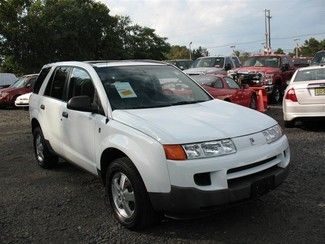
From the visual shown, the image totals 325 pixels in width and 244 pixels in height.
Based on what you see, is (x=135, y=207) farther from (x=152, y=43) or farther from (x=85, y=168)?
(x=152, y=43)

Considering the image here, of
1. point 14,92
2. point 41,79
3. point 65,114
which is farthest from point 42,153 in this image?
point 14,92

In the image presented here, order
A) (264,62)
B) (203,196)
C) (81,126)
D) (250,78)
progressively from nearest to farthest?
(203,196), (81,126), (250,78), (264,62)

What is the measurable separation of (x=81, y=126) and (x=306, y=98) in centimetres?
582

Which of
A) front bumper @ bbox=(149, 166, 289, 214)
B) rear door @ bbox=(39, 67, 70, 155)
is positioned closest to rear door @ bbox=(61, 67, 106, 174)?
Result: rear door @ bbox=(39, 67, 70, 155)

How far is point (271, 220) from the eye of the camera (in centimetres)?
476

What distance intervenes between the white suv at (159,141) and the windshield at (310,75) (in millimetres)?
5029

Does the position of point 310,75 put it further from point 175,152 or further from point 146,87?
point 175,152

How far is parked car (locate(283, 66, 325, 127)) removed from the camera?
9531mm

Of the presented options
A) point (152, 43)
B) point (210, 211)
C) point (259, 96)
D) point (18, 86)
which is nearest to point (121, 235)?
point (210, 211)

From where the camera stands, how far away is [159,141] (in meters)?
4.16

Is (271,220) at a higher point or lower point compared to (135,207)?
lower

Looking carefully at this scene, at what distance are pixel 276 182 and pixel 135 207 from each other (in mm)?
1408

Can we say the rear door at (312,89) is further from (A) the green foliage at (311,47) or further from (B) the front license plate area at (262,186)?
(A) the green foliage at (311,47)

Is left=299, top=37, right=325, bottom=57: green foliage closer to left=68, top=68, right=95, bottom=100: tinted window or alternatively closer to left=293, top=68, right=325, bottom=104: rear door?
left=293, top=68, right=325, bottom=104: rear door
